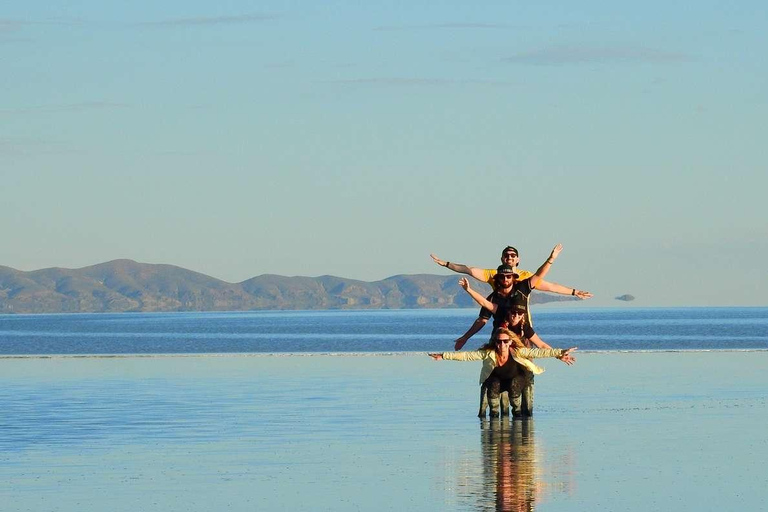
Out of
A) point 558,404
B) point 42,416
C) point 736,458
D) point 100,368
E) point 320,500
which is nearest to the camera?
point 320,500

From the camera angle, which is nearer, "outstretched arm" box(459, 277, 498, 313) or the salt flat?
the salt flat

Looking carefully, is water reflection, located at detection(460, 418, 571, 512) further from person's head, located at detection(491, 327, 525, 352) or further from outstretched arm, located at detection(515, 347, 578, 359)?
person's head, located at detection(491, 327, 525, 352)

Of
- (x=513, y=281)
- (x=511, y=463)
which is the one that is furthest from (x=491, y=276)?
(x=511, y=463)

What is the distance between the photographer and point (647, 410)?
86.4ft

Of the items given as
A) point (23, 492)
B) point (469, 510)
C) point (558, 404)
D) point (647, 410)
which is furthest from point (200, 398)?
point (469, 510)

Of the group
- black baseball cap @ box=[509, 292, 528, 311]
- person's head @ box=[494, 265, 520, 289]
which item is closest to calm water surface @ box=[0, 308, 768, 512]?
black baseball cap @ box=[509, 292, 528, 311]

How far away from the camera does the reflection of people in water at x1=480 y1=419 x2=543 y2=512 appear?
15352mm

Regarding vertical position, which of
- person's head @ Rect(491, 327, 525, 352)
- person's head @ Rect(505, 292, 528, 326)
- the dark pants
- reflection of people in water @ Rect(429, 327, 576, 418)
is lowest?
the dark pants

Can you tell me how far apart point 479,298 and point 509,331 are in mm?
1297

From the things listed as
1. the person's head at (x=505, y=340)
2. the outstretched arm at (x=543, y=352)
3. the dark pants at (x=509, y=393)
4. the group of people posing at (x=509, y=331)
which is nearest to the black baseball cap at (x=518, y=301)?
the group of people posing at (x=509, y=331)

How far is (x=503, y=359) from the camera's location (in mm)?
23625

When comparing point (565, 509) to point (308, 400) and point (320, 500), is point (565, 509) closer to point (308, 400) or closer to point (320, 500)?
point (320, 500)

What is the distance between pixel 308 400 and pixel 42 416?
541 centimetres

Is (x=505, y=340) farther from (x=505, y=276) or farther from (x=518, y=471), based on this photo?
(x=518, y=471)
